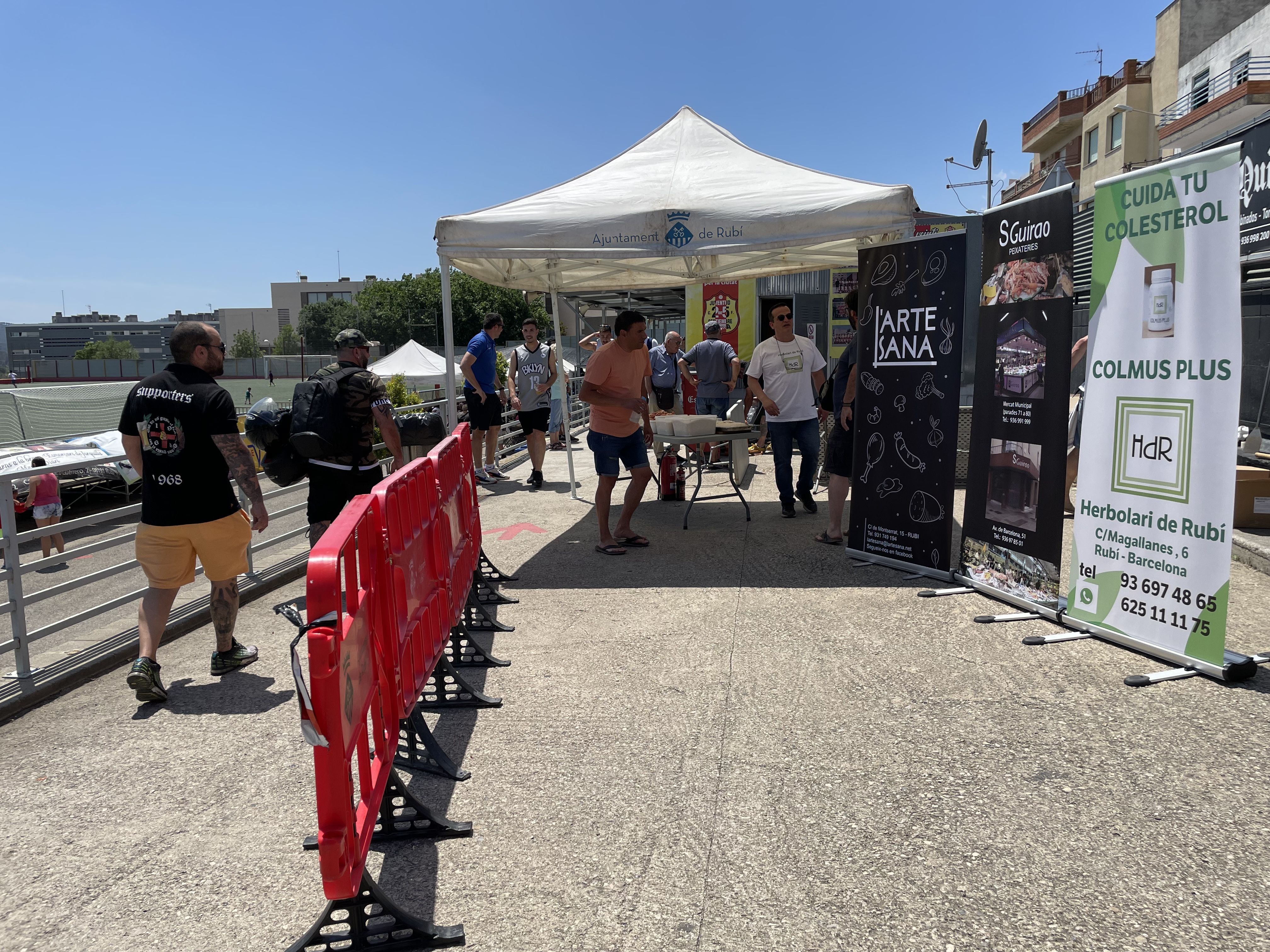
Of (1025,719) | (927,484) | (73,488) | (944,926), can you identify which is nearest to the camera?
(944,926)

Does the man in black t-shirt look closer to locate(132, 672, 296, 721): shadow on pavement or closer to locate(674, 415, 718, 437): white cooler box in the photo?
locate(132, 672, 296, 721): shadow on pavement

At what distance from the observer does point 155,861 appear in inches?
110

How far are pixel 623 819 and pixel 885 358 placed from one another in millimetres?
4148

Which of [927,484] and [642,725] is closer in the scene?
[642,725]

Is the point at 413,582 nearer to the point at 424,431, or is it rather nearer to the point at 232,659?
the point at 232,659

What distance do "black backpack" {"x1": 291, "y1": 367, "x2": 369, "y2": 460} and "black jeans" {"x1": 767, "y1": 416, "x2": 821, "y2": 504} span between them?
3.81m

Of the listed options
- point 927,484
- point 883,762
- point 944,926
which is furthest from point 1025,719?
point 927,484

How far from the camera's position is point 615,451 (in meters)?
6.63

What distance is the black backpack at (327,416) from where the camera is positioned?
5051 millimetres

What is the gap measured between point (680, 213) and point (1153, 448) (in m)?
3.79

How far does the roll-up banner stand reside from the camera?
3.90 metres

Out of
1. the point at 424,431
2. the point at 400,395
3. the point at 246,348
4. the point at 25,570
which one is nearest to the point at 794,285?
the point at 424,431

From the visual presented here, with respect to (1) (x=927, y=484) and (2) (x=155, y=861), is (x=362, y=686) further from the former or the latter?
(1) (x=927, y=484)

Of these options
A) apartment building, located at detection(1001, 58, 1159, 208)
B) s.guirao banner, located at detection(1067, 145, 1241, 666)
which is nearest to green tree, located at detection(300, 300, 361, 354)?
apartment building, located at detection(1001, 58, 1159, 208)
